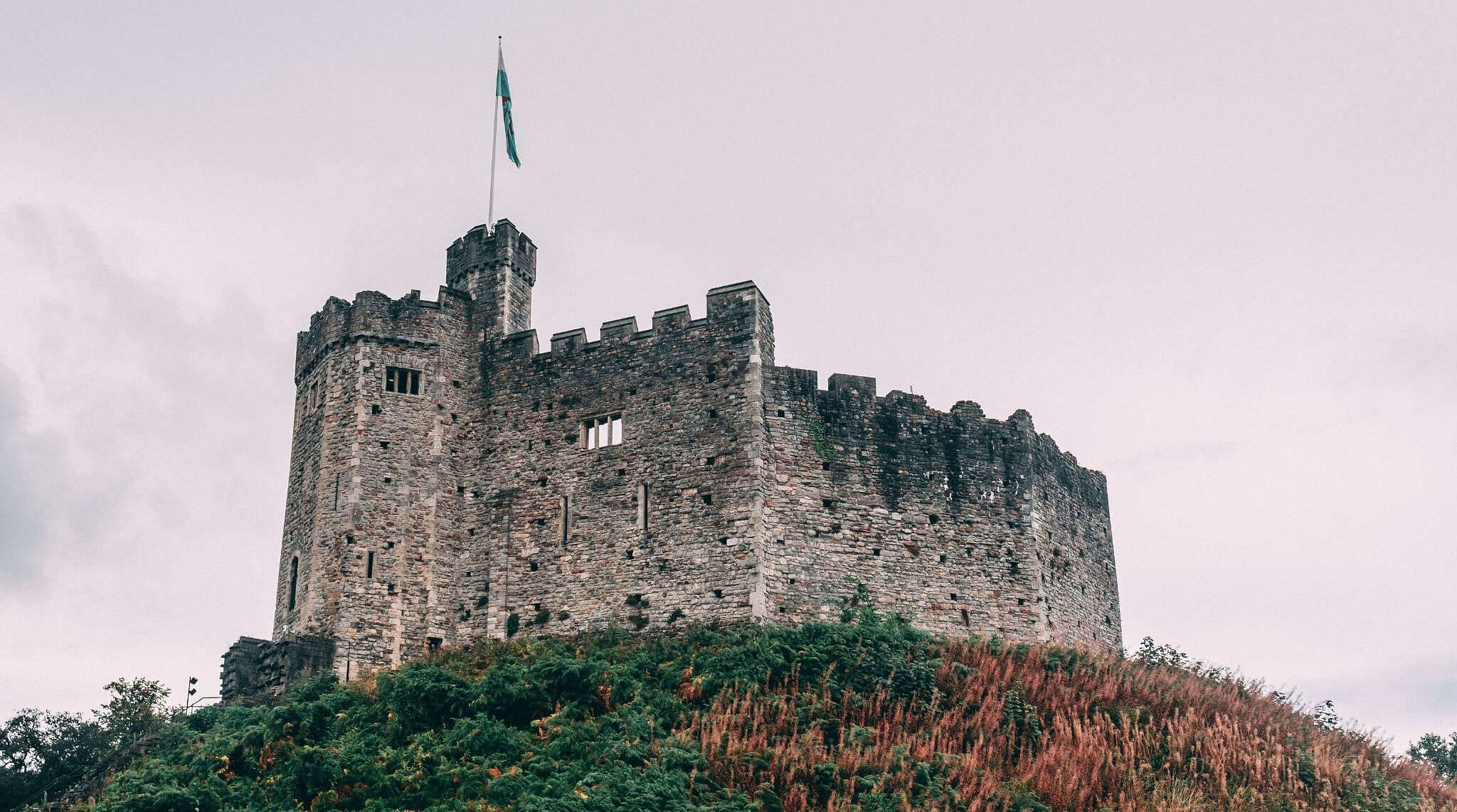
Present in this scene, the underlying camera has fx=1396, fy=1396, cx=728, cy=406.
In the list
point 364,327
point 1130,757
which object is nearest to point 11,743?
point 364,327

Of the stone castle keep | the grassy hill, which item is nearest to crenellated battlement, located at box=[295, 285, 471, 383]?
the stone castle keep

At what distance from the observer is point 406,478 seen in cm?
3116

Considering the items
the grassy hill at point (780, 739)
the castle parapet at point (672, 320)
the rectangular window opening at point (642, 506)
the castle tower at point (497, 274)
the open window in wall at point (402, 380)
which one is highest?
the castle tower at point (497, 274)

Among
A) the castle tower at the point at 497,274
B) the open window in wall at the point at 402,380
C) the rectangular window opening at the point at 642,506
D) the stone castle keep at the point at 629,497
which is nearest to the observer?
the stone castle keep at the point at 629,497

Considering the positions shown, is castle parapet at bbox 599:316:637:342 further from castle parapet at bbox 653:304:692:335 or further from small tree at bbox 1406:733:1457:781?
small tree at bbox 1406:733:1457:781

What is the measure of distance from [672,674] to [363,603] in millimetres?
7830

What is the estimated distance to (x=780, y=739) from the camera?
22.3m

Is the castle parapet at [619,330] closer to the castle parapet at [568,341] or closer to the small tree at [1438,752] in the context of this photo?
the castle parapet at [568,341]

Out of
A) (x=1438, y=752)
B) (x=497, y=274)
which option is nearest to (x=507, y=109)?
(x=497, y=274)

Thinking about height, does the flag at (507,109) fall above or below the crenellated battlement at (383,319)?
above

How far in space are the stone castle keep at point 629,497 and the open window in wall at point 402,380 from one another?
5 cm

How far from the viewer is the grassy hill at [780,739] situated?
68.3ft

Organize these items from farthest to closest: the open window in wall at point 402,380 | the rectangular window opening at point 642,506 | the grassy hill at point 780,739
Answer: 1. the open window in wall at point 402,380
2. the rectangular window opening at point 642,506
3. the grassy hill at point 780,739

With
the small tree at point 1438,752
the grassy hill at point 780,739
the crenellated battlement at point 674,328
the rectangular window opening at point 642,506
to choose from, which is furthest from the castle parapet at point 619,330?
the small tree at point 1438,752
